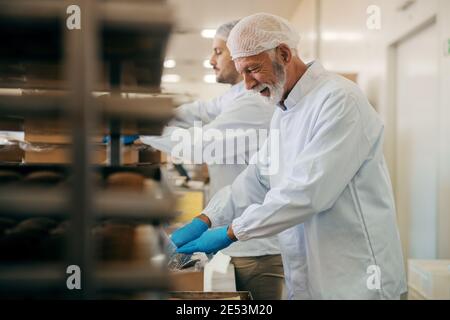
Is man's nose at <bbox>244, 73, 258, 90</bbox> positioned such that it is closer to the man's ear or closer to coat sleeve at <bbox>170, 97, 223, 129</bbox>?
the man's ear

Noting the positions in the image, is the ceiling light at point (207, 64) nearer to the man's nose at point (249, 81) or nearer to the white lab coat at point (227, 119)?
the white lab coat at point (227, 119)

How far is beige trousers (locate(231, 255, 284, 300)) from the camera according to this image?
4.64 feet

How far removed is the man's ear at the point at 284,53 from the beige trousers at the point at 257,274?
2.06ft

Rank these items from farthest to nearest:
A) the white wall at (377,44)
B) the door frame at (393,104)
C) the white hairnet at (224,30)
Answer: the door frame at (393,104) → the white wall at (377,44) → the white hairnet at (224,30)

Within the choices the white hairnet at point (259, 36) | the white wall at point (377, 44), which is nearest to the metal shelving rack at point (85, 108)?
the white hairnet at point (259, 36)

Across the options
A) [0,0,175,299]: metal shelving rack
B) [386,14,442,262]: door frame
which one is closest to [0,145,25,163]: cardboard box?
[0,0,175,299]: metal shelving rack

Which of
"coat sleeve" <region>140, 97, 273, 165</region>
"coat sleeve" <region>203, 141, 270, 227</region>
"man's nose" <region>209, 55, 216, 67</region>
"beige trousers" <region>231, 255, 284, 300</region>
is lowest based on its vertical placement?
"beige trousers" <region>231, 255, 284, 300</region>

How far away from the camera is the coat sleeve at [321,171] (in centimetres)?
98

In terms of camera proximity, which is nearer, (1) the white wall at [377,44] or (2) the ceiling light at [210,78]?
(2) the ceiling light at [210,78]

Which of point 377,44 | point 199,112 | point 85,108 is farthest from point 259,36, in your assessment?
point 377,44

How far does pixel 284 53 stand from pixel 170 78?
0.29 m
